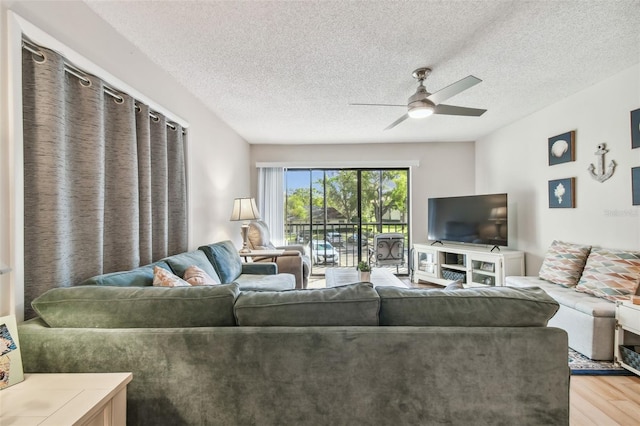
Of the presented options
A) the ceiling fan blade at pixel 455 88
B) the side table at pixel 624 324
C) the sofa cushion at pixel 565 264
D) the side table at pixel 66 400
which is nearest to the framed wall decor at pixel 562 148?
the sofa cushion at pixel 565 264

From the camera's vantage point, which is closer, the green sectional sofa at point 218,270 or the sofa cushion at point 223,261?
the green sectional sofa at point 218,270

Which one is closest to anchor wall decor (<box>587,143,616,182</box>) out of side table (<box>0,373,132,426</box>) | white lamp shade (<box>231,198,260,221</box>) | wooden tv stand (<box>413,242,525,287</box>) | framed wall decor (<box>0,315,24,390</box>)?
wooden tv stand (<box>413,242,525,287</box>)

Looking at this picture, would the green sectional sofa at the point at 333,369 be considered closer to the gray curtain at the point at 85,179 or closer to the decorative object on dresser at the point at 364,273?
the gray curtain at the point at 85,179

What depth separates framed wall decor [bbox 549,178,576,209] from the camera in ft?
10.0

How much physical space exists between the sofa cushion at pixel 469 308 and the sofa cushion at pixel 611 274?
1.81m

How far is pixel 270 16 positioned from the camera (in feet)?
5.78

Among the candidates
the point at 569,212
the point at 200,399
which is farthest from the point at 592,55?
the point at 200,399

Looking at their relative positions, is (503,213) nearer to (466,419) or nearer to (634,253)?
(634,253)

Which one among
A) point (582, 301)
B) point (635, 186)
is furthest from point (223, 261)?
point (635, 186)

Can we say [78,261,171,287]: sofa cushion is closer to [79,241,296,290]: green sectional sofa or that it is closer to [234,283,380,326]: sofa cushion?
[79,241,296,290]: green sectional sofa

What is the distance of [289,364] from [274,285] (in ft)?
5.22

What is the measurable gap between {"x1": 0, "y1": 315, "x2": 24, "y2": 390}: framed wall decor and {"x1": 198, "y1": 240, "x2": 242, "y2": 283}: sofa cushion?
1.65 metres

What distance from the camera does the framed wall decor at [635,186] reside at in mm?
2396

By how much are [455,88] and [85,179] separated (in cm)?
253
